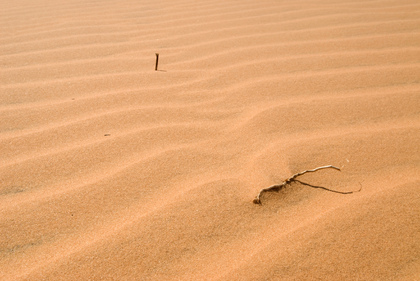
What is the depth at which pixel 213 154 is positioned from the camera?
55.9 inches

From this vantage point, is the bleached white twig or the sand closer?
the sand

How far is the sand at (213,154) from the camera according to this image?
1.04 metres

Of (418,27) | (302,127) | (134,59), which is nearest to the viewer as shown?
(302,127)

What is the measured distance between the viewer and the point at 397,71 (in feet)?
6.36

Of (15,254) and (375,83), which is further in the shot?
(375,83)

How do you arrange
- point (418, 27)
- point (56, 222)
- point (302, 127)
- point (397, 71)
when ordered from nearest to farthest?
point (56, 222) < point (302, 127) < point (397, 71) < point (418, 27)

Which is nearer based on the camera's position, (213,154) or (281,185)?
(281,185)

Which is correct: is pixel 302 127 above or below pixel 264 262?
above

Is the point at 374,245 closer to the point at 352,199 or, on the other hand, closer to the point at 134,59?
the point at 352,199

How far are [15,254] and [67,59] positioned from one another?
4.88 ft

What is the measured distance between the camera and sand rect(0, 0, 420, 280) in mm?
1040

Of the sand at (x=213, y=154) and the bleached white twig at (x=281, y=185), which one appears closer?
the sand at (x=213, y=154)

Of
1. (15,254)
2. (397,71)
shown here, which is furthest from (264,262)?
(397,71)

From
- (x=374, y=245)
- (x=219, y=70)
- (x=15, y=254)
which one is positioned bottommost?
(x=15, y=254)
